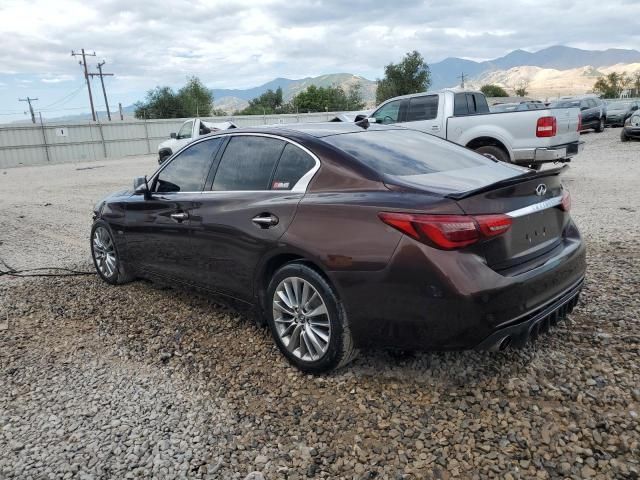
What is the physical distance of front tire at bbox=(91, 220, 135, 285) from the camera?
516cm

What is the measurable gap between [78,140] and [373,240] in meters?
33.8

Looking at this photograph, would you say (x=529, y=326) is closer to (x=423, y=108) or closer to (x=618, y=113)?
(x=423, y=108)

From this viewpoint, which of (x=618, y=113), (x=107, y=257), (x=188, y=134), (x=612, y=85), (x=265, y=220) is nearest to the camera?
(x=265, y=220)

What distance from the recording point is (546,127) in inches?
352

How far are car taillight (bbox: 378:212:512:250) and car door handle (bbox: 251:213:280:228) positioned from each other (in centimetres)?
A: 95

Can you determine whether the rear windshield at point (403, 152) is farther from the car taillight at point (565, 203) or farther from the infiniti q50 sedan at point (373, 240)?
the car taillight at point (565, 203)

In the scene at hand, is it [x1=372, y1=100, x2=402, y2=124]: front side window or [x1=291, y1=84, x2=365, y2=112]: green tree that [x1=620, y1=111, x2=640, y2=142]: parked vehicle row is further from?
[x1=291, y1=84, x2=365, y2=112]: green tree

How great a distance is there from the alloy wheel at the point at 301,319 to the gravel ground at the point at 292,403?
0.19 m

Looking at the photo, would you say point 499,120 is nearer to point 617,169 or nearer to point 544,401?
point 617,169

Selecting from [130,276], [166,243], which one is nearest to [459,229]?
[166,243]

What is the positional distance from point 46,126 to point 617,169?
30642 millimetres

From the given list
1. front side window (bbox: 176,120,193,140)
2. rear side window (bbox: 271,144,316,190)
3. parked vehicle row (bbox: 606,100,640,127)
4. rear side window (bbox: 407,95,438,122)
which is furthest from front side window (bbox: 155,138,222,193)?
parked vehicle row (bbox: 606,100,640,127)

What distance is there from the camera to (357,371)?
3273mm

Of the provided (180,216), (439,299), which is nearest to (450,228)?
(439,299)
